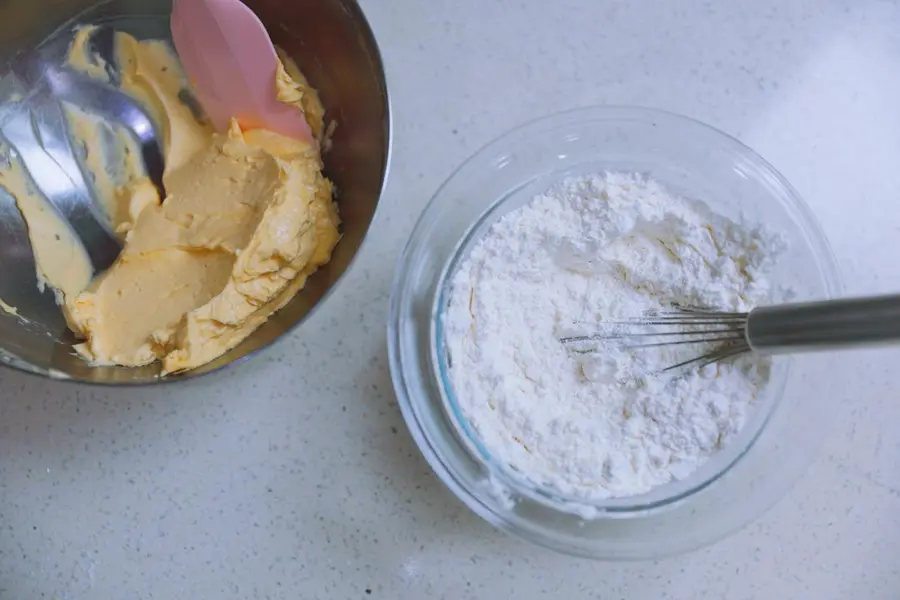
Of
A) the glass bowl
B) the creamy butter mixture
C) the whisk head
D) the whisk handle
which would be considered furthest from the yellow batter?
the whisk handle

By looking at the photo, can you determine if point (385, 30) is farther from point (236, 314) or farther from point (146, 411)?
point (146, 411)

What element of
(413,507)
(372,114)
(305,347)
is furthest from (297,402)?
(372,114)

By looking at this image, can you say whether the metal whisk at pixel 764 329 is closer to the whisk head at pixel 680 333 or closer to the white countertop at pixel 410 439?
the whisk head at pixel 680 333

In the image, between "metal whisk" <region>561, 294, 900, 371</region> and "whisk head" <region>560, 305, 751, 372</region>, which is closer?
"metal whisk" <region>561, 294, 900, 371</region>

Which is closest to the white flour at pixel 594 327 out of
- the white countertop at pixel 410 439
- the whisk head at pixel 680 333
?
the whisk head at pixel 680 333

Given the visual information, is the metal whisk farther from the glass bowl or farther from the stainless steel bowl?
the stainless steel bowl

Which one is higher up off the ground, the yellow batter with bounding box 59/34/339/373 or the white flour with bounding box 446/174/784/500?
the white flour with bounding box 446/174/784/500

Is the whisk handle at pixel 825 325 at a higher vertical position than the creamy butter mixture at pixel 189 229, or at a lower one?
higher
